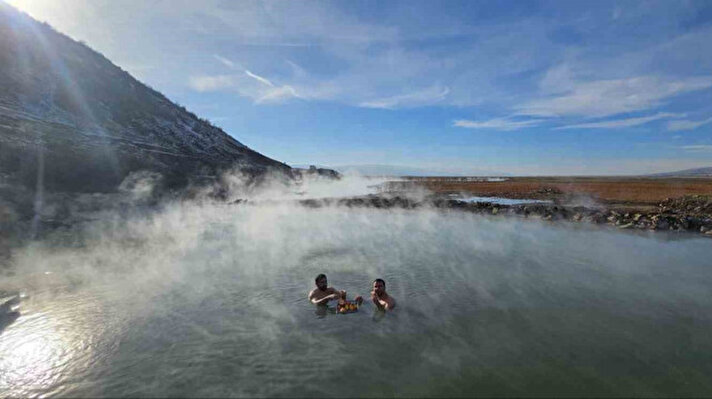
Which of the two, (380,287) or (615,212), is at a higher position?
(615,212)

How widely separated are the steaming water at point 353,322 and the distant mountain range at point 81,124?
6701mm

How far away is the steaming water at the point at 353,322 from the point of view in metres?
5.04

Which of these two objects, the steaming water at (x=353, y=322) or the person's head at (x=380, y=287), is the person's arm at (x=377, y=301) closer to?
the person's head at (x=380, y=287)

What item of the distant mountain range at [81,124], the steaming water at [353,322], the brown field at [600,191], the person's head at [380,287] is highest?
the distant mountain range at [81,124]

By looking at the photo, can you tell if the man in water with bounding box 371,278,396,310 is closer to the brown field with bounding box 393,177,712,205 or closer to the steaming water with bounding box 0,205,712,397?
the steaming water with bounding box 0,205,712,397

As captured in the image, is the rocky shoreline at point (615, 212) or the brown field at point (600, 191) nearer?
the rocky shoreline at point (615, 212)

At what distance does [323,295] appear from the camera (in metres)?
7.93

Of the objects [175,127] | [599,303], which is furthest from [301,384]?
[175,127]

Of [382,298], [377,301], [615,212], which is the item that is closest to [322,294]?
[377,301]

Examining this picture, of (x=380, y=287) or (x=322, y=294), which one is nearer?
(x=380, y=287)

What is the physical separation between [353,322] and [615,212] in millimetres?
19891

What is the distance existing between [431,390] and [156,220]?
646 inches

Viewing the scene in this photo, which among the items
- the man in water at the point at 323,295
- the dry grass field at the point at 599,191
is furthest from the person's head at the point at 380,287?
A: the dry grass field at the point at 599,191

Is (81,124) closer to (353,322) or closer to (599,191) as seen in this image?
(353,322)
